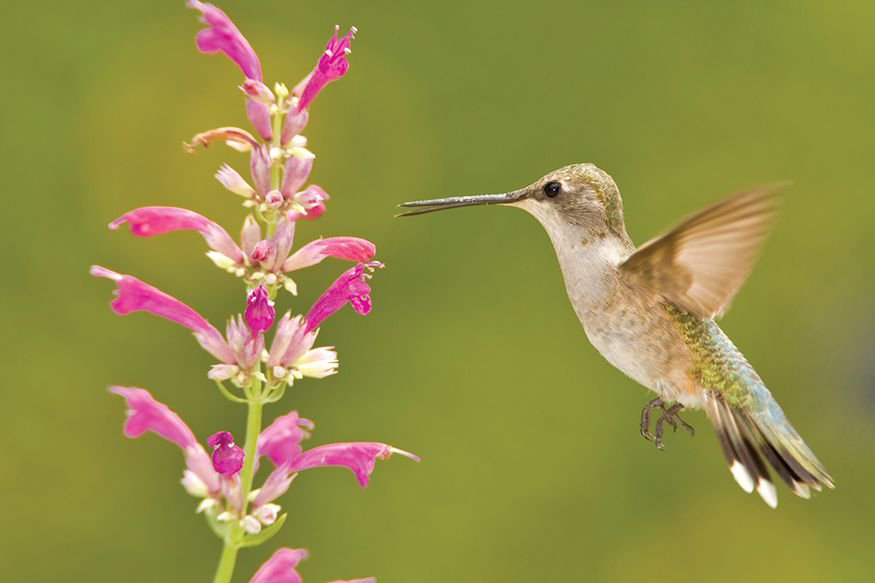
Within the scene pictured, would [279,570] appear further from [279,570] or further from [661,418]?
[661,418]

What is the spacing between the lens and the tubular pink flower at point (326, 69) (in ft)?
5.27

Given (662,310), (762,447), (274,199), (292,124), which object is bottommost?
(762,447)

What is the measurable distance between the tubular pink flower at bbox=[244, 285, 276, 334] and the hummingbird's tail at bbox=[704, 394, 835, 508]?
1005mm

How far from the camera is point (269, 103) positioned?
1.58 m

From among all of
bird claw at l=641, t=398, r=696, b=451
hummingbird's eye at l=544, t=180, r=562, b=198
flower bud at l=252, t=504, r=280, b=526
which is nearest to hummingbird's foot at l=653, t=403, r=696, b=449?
bird claw at l=641, t=398, r=696, b=451

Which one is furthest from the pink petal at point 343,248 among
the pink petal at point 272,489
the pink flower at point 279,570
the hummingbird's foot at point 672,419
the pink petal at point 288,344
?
the hummingbird's foot at point 672,419

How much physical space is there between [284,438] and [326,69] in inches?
22.9

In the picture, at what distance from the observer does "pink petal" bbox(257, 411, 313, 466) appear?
69.2 inches

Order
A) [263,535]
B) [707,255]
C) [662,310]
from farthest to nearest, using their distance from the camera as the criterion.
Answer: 1. [662,310]
2. [707,255]
3. [263,535]

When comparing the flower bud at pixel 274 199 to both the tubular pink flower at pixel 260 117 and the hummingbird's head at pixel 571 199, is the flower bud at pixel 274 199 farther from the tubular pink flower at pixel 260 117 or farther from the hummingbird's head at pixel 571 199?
the hummingbird's head at pixel 571 199

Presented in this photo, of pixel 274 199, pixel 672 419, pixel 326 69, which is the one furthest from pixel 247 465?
pixel 672 419

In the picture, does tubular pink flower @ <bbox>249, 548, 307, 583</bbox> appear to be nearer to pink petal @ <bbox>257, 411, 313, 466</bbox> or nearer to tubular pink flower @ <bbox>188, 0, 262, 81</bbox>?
pink petal @ <bbox>257, 411, 313, 466</bbox>

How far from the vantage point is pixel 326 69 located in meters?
1.64

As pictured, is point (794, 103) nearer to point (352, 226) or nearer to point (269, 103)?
point (352, 226)
